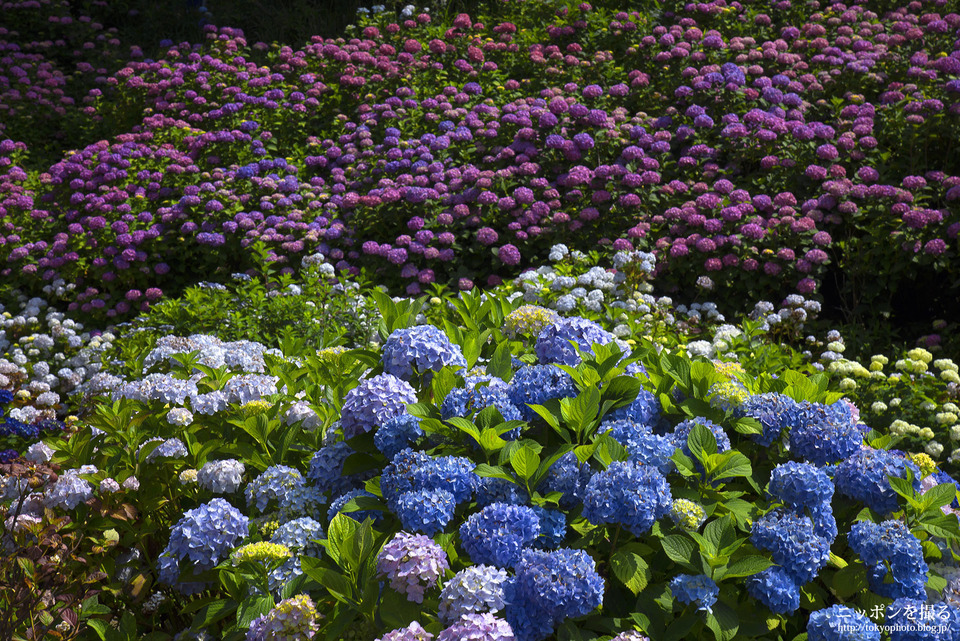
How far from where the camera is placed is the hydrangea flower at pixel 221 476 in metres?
2.07

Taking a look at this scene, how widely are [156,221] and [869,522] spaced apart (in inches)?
227

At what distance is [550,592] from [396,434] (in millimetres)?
588

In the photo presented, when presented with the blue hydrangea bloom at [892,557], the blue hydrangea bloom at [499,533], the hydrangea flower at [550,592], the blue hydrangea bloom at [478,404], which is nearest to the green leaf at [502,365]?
the blue hydrangea bloom at [478,404]

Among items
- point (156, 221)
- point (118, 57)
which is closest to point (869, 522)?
point (156, 221)

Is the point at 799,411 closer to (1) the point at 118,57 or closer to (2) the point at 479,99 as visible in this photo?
(2) the point at 479,99

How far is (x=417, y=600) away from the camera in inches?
63.6

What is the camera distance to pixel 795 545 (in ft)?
5.47

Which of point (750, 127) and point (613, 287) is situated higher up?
point (750, 127)

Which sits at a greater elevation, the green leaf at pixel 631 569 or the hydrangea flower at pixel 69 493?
the green leaf at pixel 631 569

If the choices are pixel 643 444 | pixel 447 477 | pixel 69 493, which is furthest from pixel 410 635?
pixel 69 493

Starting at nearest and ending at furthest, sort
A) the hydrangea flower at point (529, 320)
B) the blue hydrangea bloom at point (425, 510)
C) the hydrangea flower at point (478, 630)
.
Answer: the hydrangea flower at point (478, 630), the blue hydrangea bloom at point (425, 510), the hydrangea flower at point (529, 320)

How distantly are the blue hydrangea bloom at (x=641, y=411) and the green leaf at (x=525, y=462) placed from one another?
1.01 feet

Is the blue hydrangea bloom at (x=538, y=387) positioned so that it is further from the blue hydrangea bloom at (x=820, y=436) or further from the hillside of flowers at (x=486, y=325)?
the blue hydrangea bloom at (x=820, y=436)

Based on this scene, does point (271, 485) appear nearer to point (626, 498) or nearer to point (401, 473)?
point (401, 473)
